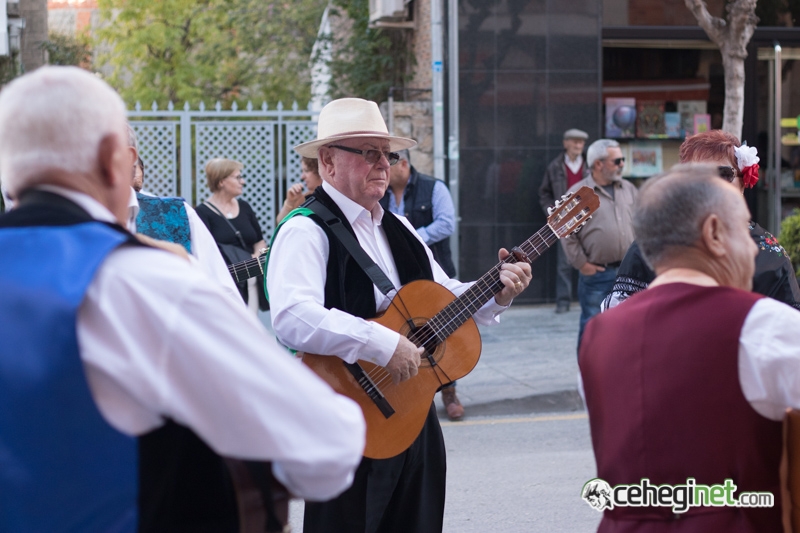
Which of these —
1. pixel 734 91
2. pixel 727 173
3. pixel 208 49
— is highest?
Result: pixel 208 49

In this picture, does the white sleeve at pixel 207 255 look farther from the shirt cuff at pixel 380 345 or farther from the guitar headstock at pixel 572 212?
the guitar headstock at pixel 572 212

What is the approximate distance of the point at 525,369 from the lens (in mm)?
9609

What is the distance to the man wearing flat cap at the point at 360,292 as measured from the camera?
3650 millimetres

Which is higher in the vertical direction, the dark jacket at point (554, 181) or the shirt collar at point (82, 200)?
the shirt collar at point (82, 200)

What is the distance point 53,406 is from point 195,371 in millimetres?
251

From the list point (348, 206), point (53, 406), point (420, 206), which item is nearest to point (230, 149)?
point (420, 206)

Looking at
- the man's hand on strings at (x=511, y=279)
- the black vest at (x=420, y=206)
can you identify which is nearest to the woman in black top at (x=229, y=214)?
the black vest at (x=420, y=206)

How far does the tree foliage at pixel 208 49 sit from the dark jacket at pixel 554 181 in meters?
8.16

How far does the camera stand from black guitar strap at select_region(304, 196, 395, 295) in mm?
3826

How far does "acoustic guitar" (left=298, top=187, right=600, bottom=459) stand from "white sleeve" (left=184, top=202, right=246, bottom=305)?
491 mm

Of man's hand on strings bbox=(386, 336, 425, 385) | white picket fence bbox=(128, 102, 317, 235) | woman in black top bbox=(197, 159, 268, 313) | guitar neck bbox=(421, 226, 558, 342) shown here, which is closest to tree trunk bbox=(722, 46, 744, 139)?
woman in black top bbox=(197, 159, 268, 313)

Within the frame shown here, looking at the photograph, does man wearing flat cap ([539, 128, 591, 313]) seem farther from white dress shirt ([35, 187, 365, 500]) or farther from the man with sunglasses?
white dress shirt ([35, 187, 365, 500])

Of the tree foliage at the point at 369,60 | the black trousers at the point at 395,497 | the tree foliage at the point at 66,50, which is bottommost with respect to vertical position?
the black trousers at the point at 395,497

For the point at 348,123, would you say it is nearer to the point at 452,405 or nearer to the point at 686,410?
the point at 686,410
